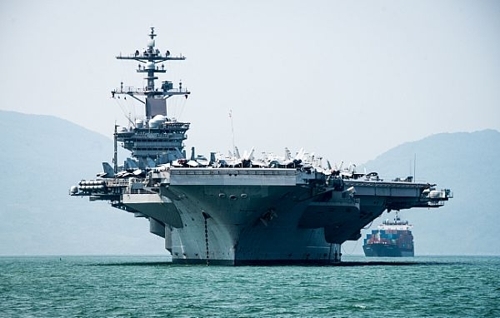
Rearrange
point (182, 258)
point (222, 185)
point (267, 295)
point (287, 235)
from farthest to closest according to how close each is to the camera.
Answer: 1. point (182, 258)
2. point (287, 235)
3. point (222, 185)
4. point (267, 295)

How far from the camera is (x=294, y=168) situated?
198 ft

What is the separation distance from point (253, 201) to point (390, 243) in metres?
98.4

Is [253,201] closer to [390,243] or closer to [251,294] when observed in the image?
[251,294]

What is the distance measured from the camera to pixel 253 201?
2368 inches

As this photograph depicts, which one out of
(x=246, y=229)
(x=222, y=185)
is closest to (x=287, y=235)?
(x=246, y=229)

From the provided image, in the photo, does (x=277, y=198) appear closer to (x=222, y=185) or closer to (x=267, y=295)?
(x=222, y=185)

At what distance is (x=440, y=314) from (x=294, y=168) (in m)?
21.4

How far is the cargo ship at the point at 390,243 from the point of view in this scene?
156 metres

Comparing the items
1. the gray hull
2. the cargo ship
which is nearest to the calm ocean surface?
the gray hull

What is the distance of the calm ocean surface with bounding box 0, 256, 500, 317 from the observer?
4031cm

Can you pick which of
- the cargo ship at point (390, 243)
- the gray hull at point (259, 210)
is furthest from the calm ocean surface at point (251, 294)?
the cargo ship at point (390, 243)

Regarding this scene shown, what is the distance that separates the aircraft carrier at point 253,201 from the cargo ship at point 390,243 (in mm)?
76439

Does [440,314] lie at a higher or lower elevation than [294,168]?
lower

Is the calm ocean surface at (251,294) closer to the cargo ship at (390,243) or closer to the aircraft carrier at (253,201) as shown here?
the aircraft carrier at (253,201)
